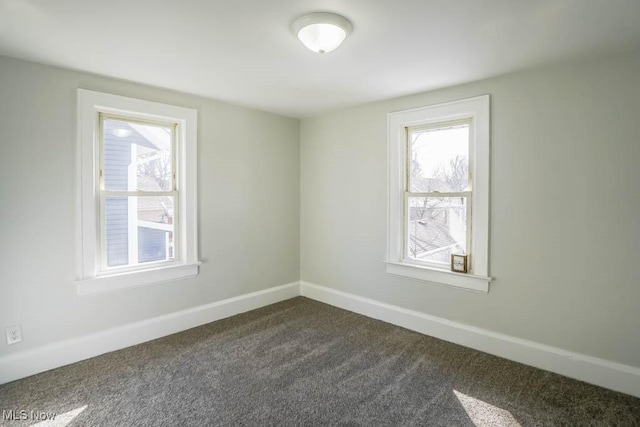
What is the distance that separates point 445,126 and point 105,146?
3.15 metres

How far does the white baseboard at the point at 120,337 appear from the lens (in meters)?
2.44

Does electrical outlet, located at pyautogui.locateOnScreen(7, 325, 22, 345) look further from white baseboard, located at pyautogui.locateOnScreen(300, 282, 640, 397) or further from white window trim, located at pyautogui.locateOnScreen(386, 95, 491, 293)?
white window trim, located at pyautogui.locateOnScreen(386, 95, 491, 293)

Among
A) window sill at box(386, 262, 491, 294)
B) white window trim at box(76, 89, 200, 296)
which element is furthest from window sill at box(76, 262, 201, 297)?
window sill at box(386, 262, 491, 294)

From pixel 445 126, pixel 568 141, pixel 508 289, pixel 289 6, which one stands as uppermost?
pixel 289 6

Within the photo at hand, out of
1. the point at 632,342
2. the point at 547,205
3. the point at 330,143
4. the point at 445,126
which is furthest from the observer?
the point at 330,143

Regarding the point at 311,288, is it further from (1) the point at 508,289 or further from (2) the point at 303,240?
(1) the point at 508,289

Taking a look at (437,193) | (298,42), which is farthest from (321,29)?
(437,193)

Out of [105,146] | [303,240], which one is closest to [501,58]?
[303,240]

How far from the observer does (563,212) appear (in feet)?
8.23

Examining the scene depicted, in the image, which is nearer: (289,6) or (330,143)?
(289,6)

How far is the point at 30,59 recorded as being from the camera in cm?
242

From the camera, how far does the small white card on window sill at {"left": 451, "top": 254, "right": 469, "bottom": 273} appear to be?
2.98 metres

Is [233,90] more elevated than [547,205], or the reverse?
[233,90]

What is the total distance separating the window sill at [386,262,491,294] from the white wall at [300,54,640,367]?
0.07 m
